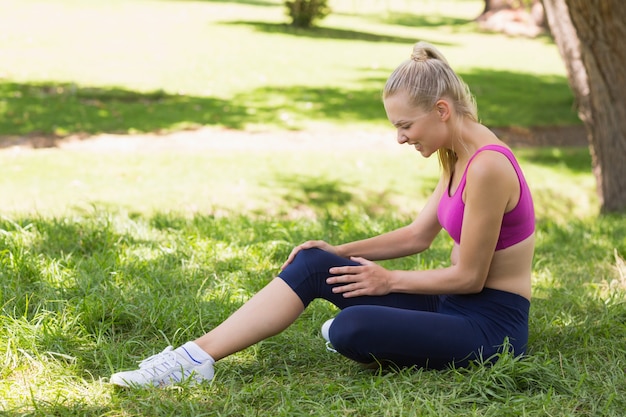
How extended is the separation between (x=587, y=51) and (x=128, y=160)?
509 cm

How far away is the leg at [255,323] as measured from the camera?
312 cm

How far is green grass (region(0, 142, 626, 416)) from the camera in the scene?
2.92 meters

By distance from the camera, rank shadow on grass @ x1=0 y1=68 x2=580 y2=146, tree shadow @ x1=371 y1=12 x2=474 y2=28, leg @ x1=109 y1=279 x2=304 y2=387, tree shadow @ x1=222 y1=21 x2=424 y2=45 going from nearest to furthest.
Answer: leg @ x1=109 y1=279 x2=304 y2=387
shadow on grass @ x1=0 y1=68 x2=580 y2=146
tree shadow @ x1=222 y1=21 x2=424 y2=45
tree shadow @ x1=371 y1=12 x2=474 y2=28

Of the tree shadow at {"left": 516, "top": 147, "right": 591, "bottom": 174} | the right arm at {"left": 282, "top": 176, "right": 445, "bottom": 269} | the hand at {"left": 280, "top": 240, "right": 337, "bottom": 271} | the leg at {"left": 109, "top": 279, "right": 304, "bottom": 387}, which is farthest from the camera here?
the tree shadow at {"left": 516, "top": 147, "right": 591, "bottom": 174}

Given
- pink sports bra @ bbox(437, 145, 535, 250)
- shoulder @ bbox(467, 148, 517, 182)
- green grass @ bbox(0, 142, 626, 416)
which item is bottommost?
green grass @ bbox(0, 142, 626, 416)

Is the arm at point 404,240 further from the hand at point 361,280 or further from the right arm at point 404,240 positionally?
the hand at point 361,280

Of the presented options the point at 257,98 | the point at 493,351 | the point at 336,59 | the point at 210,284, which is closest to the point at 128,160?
the point at 257,98

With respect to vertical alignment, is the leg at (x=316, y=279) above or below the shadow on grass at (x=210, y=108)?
above

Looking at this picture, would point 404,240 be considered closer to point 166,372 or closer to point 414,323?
point 414,323

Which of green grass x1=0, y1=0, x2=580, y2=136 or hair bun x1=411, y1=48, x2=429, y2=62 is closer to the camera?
hair bun x1=411, y1=48, x2=429, y2=62

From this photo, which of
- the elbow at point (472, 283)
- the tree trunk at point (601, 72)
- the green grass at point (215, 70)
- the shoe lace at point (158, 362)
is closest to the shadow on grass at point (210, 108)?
the green grass at point (215, 70)

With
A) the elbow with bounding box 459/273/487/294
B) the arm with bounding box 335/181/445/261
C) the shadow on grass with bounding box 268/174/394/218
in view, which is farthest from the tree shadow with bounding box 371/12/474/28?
the elbow with bounding box 459/273/487/294

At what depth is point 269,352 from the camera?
350cm

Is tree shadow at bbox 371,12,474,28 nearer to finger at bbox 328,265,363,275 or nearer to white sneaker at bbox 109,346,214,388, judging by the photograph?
finger at bbox 328,265,363,275
